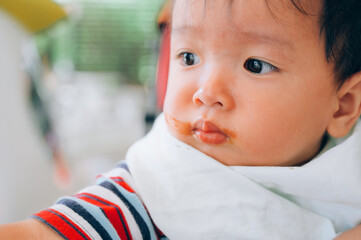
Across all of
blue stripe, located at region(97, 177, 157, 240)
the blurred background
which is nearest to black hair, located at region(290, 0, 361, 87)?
blue stripe, located at region(97, 177, 157, 240)

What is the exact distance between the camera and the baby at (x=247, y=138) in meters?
0.51

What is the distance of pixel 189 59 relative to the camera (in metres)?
0.58

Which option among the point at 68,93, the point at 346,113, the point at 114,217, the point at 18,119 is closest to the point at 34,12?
the point at 18,119

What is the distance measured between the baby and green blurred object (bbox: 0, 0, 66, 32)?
0.65 meters

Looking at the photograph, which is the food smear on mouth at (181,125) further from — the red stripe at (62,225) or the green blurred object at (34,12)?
the green blurred object at (34,12)

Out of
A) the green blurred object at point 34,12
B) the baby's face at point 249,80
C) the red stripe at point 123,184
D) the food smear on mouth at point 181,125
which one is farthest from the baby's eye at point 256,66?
the green blurred object at point 34,12

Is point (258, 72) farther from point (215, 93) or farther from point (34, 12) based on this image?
point (34, 12)

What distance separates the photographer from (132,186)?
0.58 metres

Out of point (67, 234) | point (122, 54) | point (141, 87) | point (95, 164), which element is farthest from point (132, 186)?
point (122, 54)

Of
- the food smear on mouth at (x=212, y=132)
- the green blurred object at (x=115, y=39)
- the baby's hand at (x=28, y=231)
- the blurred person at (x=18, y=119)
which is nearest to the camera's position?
the baby's hand at (x=28, y=231)

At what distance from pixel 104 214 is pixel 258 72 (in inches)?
11.9

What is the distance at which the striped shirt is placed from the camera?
0.47 metres

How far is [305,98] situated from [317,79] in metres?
0.03

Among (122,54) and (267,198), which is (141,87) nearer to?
(122,54)
